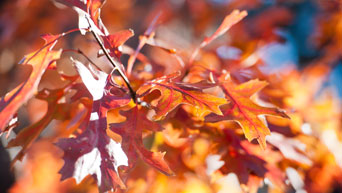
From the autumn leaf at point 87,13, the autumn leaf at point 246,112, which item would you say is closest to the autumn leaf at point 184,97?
the autumn leaf at point 246,112

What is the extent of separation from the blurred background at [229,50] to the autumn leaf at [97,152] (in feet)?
1.34

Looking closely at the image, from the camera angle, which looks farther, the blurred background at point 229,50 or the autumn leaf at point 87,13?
the blurred background at point 229,50

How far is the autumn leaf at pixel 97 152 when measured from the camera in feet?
1.70

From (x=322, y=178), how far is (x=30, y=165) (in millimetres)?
1436

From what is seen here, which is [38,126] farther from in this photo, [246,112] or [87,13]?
[246,112]

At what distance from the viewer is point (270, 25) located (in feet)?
6.49

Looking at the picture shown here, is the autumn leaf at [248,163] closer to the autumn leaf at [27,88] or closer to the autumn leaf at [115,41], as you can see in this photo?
the autumn leaf at [115,41]

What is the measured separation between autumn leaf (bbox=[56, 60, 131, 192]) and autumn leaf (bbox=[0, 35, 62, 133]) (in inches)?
3.5

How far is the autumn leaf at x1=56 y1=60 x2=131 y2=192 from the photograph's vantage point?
517 mm

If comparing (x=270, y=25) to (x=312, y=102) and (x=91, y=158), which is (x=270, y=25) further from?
(x=91, y=158)

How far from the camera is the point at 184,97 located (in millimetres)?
601

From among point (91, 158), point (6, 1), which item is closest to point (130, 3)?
point (6, 1)

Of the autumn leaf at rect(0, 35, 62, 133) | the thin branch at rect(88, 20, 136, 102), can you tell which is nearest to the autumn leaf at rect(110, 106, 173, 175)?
the thin branch at rect(88, 20, 136, 102)

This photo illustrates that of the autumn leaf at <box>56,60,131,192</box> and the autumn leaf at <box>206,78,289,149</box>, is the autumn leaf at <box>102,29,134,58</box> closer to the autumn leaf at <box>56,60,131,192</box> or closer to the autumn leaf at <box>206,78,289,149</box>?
the autumn leaf at <box>56,60,131,192</box>
